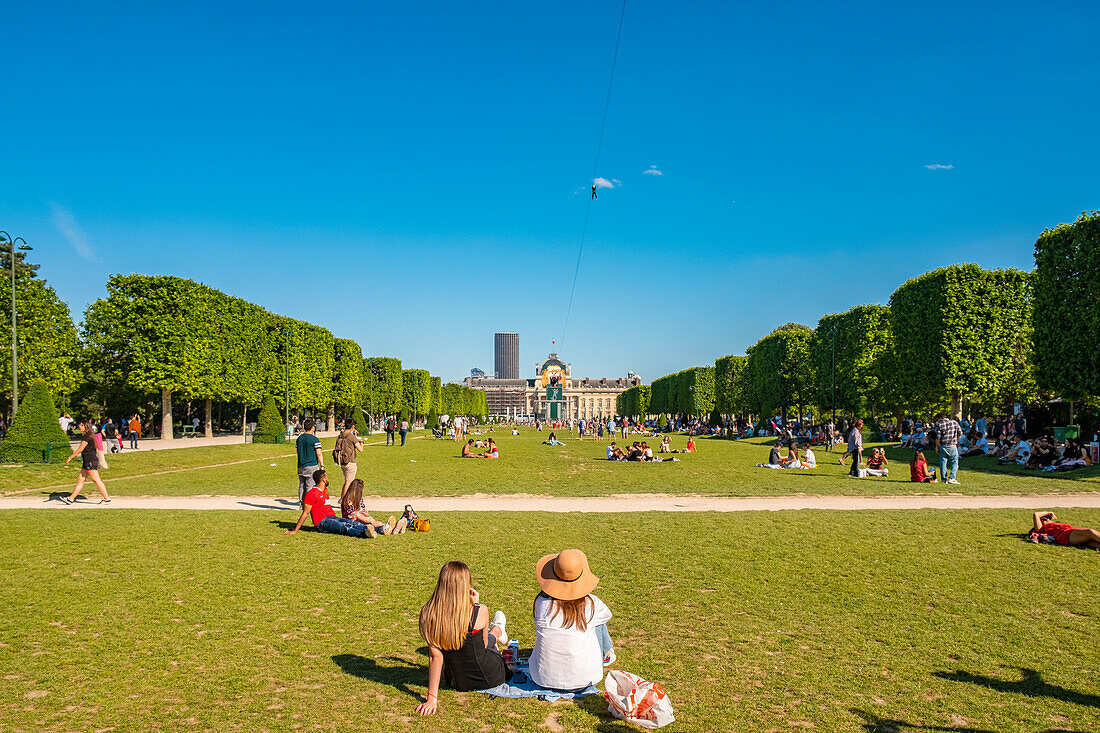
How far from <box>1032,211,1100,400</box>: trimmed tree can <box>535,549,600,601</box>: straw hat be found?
83.1 feet

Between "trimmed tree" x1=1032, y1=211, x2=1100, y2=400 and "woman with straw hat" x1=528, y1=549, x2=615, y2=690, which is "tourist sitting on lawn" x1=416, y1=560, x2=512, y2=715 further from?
"trimmed tree" x1=1032, y1=211, x2=1100, y2=400

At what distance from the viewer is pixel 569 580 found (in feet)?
16.1

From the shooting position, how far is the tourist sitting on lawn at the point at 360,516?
11.0 m

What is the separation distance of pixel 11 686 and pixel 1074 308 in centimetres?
2995

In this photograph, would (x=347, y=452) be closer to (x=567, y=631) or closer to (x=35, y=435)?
(x=567, y=631)

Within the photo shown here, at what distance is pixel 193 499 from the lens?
1560cm

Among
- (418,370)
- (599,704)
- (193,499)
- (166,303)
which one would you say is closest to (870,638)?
(599,704)

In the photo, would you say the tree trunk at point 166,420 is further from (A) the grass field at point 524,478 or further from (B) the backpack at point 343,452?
(B) the backpack at point 343,452

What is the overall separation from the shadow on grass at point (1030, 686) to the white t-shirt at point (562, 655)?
2.50m

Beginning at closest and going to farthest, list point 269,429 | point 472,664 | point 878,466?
point 472,664 < point 878,466 < point 269,429

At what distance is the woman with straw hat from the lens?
4.83m

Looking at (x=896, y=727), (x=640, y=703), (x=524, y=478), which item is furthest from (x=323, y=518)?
(x=524, y=478)

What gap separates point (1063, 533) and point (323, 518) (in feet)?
35.1

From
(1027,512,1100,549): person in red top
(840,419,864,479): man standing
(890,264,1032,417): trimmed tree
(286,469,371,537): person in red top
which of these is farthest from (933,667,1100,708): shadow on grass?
(890,264,1032,417): trimmed tree
